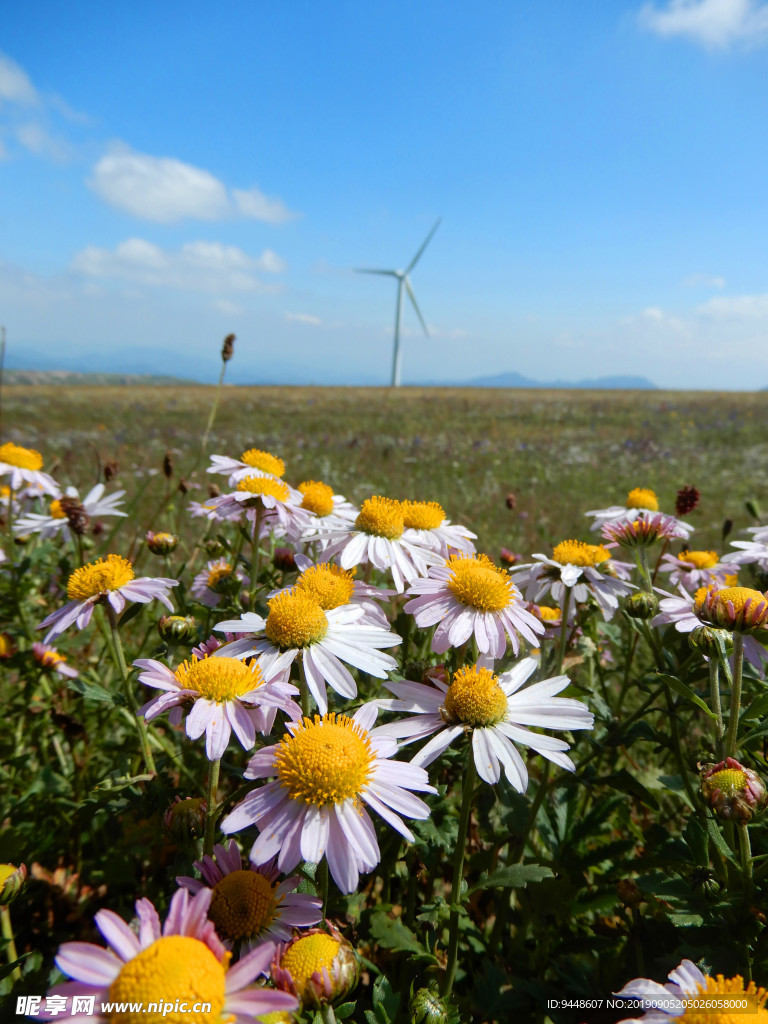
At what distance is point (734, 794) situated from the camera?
3.14ft

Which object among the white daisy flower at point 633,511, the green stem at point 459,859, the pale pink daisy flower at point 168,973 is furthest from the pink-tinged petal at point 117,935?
the white daisy flower at point 633,511

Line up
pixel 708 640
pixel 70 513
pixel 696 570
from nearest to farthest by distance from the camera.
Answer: pixel 708 640
pixel 70 513
pixel 696 570

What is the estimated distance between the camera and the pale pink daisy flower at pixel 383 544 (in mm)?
1469

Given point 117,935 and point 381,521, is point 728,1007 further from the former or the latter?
point 381,521

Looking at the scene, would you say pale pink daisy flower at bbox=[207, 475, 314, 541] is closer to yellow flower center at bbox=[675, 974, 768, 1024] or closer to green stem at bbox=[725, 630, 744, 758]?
green stem at bbox=[725, 630, 744, 758]

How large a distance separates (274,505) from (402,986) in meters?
1.13

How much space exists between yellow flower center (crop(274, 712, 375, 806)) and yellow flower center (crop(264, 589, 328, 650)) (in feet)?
0.76

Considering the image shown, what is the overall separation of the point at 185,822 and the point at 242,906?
21 cm

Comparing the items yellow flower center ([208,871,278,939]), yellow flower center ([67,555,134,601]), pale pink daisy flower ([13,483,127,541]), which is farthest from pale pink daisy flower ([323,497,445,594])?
pale pink daisy flower ([13,483,127,541])

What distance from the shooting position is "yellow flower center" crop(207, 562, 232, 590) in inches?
67.6

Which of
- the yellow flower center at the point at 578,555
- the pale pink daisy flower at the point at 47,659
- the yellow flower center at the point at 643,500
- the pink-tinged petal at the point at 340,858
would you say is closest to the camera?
the pink-tinged petal at the point at 340,858

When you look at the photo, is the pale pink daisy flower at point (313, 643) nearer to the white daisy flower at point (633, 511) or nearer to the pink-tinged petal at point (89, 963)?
the pink-tinged petal at point (89, 963)

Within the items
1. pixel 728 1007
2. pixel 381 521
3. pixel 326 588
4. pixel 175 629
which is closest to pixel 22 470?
pixel 175 629

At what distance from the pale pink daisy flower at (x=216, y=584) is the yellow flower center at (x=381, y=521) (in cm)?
40
